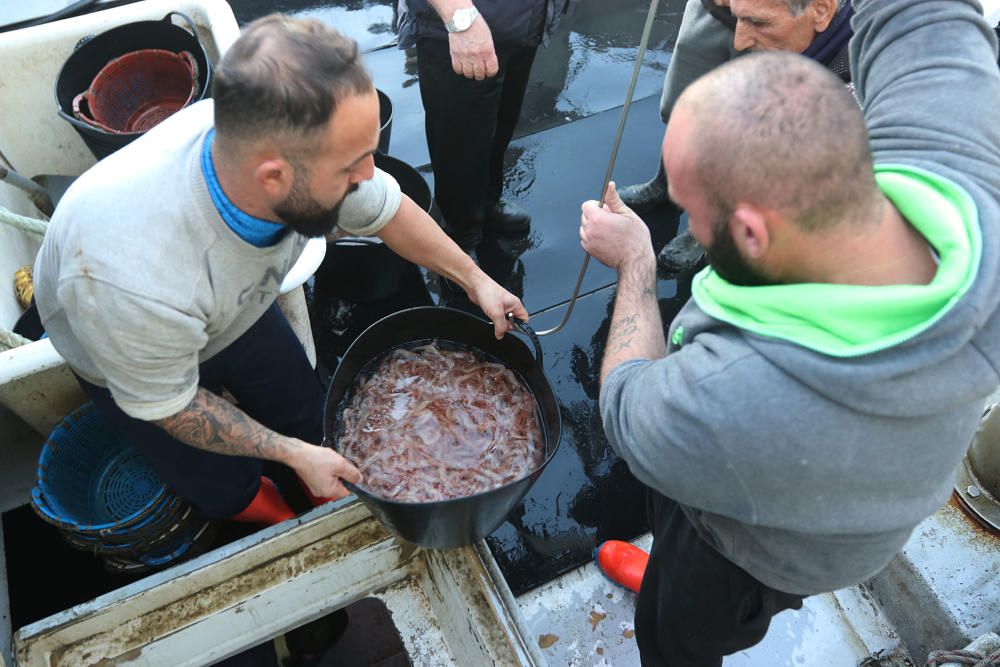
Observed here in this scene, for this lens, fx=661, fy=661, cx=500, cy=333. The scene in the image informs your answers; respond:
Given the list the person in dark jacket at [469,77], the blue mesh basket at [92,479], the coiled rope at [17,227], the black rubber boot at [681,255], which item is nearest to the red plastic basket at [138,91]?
the coiled rope at [17,227]

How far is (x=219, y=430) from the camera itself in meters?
1.87

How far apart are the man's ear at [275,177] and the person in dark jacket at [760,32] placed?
1.79 m

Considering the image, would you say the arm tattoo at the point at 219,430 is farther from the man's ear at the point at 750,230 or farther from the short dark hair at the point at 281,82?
the man's ear at the point at 750,230

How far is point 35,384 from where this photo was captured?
2.30m

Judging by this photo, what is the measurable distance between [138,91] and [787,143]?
3.24 metres

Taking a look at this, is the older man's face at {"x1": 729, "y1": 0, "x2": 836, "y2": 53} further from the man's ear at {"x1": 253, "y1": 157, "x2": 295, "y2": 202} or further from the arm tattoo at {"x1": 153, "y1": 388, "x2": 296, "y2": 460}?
the arm tattoo at {"x1": 153, "y1": 388, "x2": 296, "y2": 460}

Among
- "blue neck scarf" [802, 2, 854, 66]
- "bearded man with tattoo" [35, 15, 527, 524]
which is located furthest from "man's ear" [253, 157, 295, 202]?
"blue neck scarf" [802, 2, 854, 66]

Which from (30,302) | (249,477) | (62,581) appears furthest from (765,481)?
(30,302)

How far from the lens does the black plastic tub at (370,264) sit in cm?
308

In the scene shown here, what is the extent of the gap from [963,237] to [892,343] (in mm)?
277

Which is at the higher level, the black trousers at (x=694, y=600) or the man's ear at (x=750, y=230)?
the man's ear at (x=750, y=230)


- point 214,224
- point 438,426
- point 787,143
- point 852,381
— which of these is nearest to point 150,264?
point 214,224

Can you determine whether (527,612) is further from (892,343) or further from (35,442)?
(35,442)

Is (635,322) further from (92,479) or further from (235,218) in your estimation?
(92,479)
